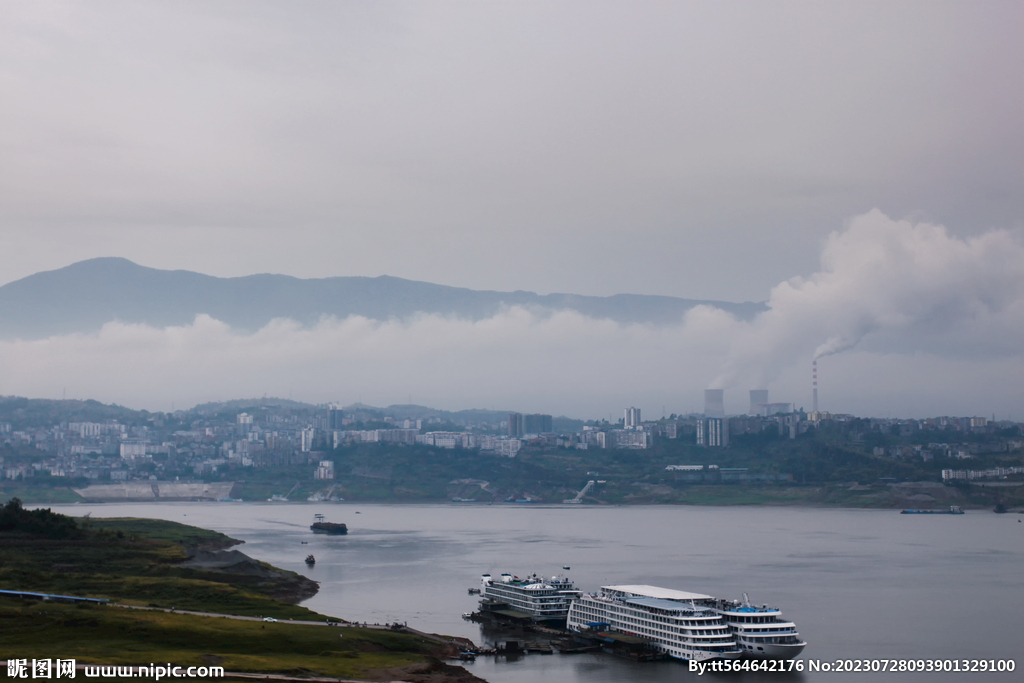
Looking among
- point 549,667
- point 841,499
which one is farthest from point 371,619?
point 841,499

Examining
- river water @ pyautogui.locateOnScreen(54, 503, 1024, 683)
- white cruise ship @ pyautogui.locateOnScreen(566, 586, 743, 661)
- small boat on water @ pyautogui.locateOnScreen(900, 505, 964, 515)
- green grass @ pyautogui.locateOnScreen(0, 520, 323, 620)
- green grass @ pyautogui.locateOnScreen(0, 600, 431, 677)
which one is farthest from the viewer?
small boat on water @ pyautogui.locateOnScreen(900, 505, 964, 515)

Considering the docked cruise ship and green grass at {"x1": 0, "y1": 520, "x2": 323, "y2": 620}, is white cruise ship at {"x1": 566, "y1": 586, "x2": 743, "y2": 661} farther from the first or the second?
green grass at {"x1": 0, "y1": 520, "x2": 323, "y2": 620}

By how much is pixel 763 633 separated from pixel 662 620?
3.86m

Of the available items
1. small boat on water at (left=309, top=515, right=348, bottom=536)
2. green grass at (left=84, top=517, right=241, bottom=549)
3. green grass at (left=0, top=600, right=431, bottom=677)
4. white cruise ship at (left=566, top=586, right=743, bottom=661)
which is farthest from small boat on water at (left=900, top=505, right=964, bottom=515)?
green grass at (left=0, top=600, right=431, bottom=677)

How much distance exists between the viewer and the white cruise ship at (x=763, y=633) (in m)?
40.5

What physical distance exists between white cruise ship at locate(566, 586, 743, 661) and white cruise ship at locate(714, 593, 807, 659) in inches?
13.6

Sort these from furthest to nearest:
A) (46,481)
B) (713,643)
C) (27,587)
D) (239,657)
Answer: (46,481) → (27,587) → (713,643) → (239,657)

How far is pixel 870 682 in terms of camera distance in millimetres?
38156

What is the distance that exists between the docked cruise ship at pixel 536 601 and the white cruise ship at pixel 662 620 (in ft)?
4.23

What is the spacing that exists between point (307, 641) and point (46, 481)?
168 metres

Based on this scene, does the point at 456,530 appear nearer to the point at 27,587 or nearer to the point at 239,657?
the point at 27,587

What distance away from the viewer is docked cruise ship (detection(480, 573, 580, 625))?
4966cm

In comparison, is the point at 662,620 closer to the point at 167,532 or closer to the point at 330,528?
the point at 167,532

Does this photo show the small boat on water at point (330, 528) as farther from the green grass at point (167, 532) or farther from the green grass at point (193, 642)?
the green grass at point (193, 642)
